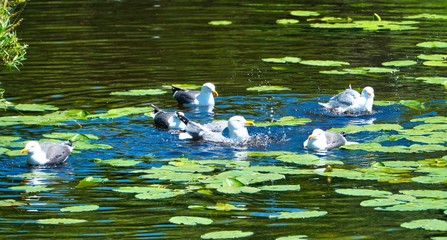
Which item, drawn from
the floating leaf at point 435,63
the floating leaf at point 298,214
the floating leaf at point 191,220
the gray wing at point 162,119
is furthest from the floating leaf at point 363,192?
the floating leaf at point 435,63

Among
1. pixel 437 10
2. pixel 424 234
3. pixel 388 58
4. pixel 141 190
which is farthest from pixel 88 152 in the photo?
pixel 437 10

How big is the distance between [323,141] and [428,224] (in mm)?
3395

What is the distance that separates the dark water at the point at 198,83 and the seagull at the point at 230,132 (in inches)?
6.3

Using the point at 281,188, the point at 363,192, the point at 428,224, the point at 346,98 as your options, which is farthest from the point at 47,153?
the point at 428,224

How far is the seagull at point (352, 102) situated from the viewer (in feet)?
48.9

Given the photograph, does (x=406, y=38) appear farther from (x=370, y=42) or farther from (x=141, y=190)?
(x=141, y=190)

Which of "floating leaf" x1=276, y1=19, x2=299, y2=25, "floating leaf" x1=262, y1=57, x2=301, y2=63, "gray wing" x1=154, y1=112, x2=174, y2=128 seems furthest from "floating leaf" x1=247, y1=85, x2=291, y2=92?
"floating leaf" x1=276, y1=19, x2=299, y2=25

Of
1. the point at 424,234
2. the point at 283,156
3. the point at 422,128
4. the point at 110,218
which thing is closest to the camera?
the point at 424,234

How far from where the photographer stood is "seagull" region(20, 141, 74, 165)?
12.5 m

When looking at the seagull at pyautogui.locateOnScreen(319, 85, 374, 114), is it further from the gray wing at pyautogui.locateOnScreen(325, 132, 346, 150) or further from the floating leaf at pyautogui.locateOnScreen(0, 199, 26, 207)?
the floating leaf at pyautogui.locateOnScreen(0, 199, 26, 207)

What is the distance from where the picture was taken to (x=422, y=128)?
13586 millimetres

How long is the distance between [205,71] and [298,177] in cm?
649

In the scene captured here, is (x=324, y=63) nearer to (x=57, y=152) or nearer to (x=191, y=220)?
(x=57, y=152)

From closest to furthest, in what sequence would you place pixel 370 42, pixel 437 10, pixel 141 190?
pixel 141 190 < pixel 370 42 < pixel 437 10
